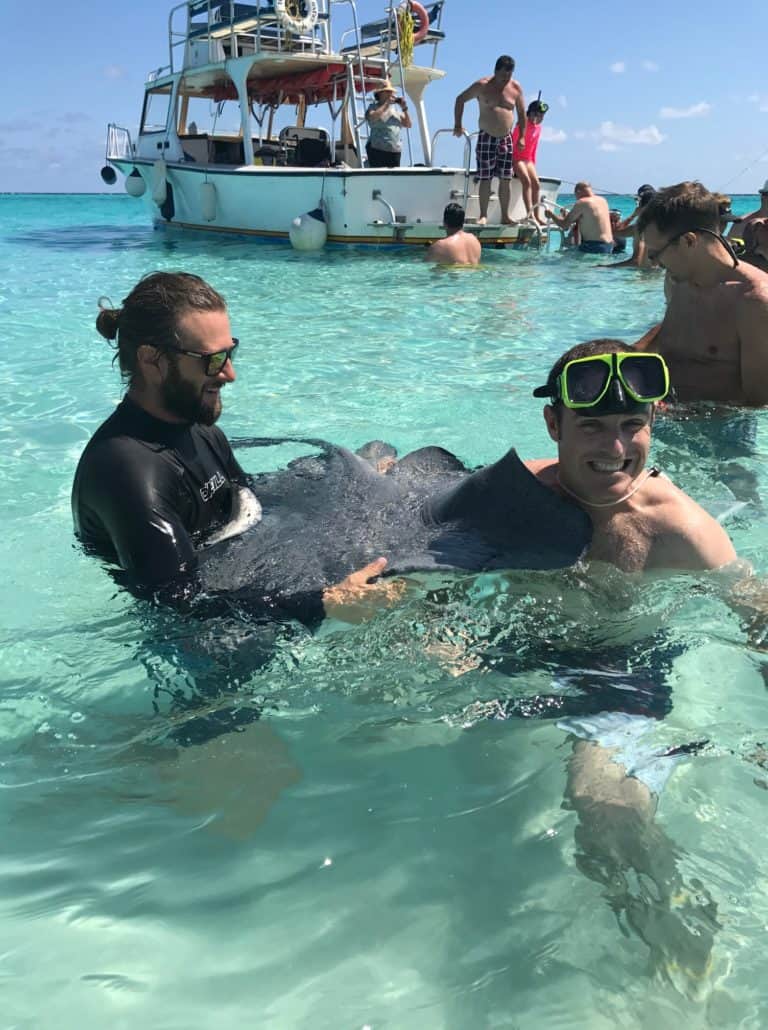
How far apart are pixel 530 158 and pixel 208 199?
6.05 meters

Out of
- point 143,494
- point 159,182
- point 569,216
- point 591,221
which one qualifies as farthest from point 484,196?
point 143,494

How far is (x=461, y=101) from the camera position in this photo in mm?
13867

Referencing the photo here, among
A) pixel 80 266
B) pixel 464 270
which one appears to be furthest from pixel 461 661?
pixel 80 266

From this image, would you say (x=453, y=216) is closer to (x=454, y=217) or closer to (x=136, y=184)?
(x=454, y=217)

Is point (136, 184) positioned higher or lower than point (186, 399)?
higher

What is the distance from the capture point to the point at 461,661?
2.80 meters

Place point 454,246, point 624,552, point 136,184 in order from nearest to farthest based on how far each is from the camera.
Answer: point 624,552 < point 454,246 < point 136,184

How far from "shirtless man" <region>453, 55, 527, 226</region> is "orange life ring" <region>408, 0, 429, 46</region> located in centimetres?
268

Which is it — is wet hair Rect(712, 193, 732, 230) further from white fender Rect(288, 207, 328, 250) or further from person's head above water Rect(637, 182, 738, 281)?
white fender Rect(288, 207, 328, 250)

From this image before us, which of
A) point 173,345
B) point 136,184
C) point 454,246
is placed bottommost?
point 173,345

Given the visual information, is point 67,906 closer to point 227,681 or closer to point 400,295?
point 227,681

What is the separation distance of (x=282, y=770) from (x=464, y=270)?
11379 millimetres

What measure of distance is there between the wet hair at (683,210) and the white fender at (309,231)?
11.0 meters

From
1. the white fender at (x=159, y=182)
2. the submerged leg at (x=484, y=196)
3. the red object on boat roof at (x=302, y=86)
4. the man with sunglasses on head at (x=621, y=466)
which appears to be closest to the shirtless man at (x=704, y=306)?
the man with sunglasses on head at (x=621, y=466)
